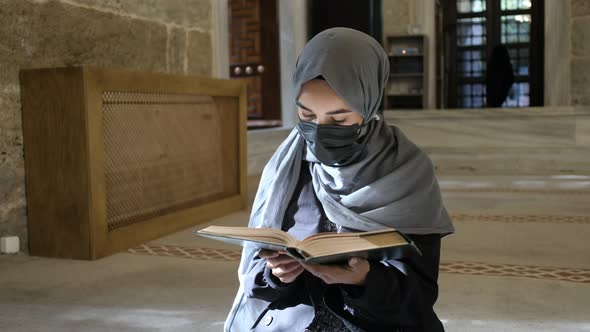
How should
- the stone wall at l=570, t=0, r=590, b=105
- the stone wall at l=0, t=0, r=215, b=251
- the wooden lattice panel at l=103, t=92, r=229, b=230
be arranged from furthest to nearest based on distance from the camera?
the stone wall at l=570, t=0, r=590, b=105 → the wooden lattice panel at l=103, t=92, r=229, b=230 → the stone wall at l=0, t=0, r=215, b=251

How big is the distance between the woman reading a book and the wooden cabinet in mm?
10910

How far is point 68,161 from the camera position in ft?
11.0

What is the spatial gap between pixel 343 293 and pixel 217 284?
1.76 m

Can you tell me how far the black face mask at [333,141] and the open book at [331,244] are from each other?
0.18 metres

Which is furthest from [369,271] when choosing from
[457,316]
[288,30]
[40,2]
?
[288,30]

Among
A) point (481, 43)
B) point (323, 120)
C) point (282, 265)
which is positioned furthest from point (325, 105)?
point (481, 43)

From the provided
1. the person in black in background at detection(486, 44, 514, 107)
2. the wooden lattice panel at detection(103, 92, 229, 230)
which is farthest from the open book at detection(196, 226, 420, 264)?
the person in black in background at detection(486, 44, 514, 107)

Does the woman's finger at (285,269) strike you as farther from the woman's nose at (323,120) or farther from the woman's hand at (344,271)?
the woman's nose at (323,120)

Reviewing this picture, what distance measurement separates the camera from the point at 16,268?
3.22 m

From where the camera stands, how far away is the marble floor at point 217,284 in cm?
242

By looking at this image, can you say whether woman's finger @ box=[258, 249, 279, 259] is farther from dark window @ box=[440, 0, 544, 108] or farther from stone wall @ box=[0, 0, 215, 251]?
dark window @ box=[440, 0, 544, 108]

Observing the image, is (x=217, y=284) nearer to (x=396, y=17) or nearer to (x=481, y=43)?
(x=396, y=17)

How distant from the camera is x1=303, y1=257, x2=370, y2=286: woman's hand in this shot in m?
1.13

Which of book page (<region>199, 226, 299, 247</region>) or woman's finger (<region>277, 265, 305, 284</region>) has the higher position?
book page (<region>199, 226, 299, 247</region>)
